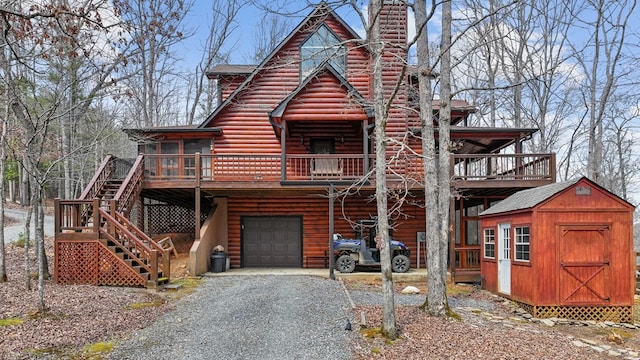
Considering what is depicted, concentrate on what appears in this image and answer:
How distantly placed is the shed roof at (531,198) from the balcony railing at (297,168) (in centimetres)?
183

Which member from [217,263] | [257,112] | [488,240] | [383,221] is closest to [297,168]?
[257,112]

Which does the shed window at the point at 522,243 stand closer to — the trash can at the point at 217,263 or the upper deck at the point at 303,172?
the upper deck at the point at 303,172

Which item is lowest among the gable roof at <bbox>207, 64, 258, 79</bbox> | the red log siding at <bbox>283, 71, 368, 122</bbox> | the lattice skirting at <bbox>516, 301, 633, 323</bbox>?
the lattice skirting at <bbox>516, 301, 633, 323</bbox>

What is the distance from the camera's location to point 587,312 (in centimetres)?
1049

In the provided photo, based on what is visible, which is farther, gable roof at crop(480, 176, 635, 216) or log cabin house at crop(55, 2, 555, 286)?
log cabin house at crop(55, 2, 555, 286)

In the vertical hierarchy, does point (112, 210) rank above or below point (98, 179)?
below

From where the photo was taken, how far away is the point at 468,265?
48.3 feet

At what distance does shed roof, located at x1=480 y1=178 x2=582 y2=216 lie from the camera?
10.5 m

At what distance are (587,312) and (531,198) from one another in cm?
299

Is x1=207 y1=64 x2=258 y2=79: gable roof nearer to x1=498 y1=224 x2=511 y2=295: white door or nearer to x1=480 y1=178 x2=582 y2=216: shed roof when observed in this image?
x1=480 y1=178 x2=582 y2=216: shed roof

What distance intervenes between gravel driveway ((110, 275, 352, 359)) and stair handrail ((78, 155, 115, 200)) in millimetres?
4349

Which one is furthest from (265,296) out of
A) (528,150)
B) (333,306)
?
(528,150)

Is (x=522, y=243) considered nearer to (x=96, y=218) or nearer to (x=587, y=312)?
(x=587, y=312)

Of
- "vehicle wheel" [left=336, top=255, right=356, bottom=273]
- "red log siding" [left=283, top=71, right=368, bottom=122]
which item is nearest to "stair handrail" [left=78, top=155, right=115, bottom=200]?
"red log siding" [left=283, top=71, right=368, bottom=122]
